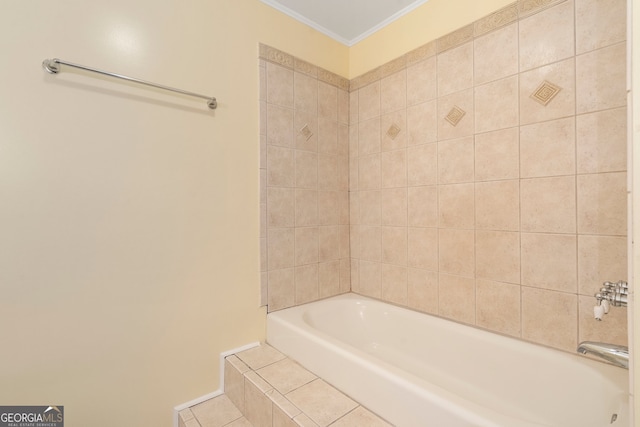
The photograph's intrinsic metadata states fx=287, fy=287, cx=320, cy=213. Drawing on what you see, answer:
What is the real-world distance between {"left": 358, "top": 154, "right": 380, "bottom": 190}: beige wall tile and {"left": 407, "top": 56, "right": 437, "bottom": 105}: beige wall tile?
16.9 inches

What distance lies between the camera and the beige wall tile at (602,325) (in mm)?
1132

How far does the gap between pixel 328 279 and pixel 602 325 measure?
1.40m

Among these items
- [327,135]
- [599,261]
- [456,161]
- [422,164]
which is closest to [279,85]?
[327,135]

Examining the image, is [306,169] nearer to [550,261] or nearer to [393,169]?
[393,169]

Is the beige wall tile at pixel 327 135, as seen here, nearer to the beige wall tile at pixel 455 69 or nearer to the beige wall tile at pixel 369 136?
the beige wall tile at pixel 369 136

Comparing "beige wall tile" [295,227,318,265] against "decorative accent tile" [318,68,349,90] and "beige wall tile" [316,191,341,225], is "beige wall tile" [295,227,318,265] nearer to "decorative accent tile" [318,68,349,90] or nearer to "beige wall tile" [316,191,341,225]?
"beige wall tile" [316,191,341,225]

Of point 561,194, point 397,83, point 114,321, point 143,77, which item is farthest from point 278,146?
point 561,194

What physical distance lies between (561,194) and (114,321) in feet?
6.65

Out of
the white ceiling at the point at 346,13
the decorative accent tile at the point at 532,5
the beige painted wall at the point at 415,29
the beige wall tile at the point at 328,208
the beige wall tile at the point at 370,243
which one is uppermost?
the white ceiling at the point at 346,13

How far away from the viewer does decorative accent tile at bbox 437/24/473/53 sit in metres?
1.52

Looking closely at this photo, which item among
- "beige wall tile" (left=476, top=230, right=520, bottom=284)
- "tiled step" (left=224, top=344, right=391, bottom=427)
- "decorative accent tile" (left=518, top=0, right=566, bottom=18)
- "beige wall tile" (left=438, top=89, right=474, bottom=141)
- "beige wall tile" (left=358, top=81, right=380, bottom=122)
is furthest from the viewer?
"beige wall tile" (left=358, top=81, right=380, bottom=122)

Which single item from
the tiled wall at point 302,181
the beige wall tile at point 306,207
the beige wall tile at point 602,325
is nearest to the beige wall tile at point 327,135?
the tiled wall at point 302,181

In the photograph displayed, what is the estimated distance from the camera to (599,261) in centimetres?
117

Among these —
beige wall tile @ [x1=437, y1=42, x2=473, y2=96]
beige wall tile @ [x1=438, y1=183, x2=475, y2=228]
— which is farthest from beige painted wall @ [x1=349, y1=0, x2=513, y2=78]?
beige wall tile @ [x1=438, y1=183, x2=475, y2=228]
